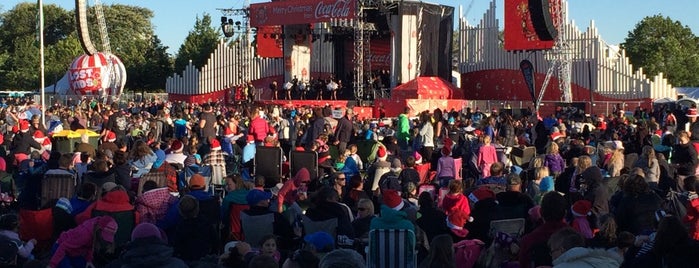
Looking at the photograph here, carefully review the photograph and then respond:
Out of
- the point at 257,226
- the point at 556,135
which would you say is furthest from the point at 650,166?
the point at 556,135

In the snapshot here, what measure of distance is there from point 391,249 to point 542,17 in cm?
2348

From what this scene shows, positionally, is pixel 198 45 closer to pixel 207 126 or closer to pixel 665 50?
pixel 665 50

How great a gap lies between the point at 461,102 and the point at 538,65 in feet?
12.0

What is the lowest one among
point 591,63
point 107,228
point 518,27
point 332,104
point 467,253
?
point 467,253

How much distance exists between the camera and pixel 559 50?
34.8 metres

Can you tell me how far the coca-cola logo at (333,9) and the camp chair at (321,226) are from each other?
26892 mm

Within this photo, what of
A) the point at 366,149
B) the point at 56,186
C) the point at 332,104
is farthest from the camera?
the point at 332,104

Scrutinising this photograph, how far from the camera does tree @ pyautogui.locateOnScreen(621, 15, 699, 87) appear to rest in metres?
61.9

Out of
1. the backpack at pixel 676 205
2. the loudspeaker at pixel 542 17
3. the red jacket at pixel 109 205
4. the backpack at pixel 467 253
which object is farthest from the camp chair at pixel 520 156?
the loudspeaker at pixel 542 17

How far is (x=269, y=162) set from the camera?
13602mm

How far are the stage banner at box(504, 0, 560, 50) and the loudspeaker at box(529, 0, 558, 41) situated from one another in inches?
249

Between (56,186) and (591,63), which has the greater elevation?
(591,63)

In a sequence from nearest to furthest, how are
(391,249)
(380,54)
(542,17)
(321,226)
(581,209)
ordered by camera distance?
1. (391,249)
2. (581,209)
3. (321,226)
4. (542,17)
5. (380,54)

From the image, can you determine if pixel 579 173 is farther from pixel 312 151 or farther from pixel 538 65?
pixel 538 65
